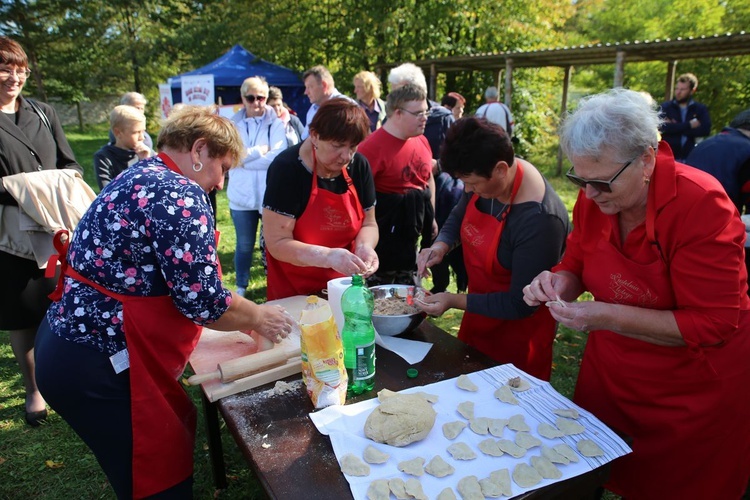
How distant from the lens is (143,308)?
62.8 inches

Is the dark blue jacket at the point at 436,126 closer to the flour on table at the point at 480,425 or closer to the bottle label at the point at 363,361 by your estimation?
the bottle label at the point at 363,361

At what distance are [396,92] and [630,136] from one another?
7.73ft

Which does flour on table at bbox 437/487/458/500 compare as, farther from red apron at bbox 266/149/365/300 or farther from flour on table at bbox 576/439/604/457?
red apron at bbox 266/149/365/300

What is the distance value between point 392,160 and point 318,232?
1229 millimetres

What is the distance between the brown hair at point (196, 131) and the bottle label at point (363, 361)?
0.86m

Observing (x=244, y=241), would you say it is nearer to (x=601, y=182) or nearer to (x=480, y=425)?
(x=480, y=425)

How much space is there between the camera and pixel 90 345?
5.32 feet

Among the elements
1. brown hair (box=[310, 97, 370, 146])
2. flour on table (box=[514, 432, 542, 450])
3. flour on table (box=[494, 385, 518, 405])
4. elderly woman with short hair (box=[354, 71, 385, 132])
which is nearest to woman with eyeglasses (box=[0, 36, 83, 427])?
brown hair (box=[310, 97, 370, 146])

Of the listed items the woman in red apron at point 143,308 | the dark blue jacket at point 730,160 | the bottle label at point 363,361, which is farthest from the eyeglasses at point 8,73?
the dark blue jacket at point 730,160

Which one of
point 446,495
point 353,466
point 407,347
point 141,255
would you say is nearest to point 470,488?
point 446,495

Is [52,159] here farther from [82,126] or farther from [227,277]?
[82,126]

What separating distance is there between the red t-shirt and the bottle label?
6.66ft

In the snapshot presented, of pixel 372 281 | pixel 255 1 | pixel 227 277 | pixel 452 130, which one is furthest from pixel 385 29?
pixel 452 130

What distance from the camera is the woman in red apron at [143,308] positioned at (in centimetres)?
152
